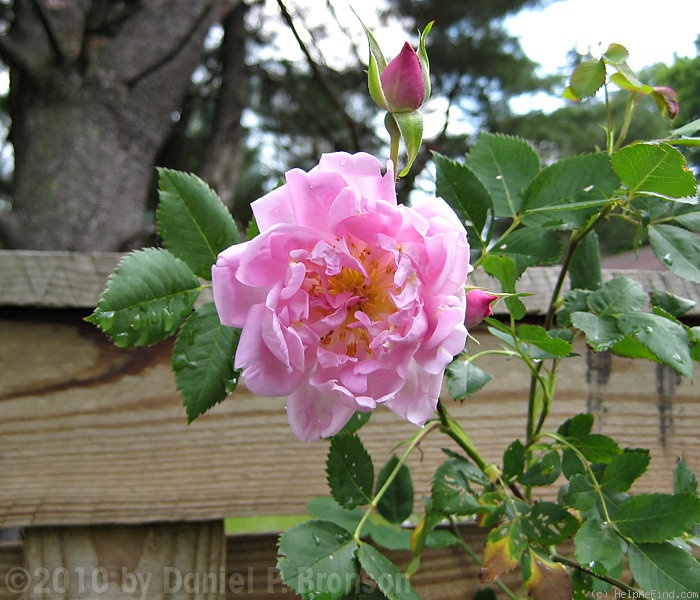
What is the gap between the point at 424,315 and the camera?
29 centimetres

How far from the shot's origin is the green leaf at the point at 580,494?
1.38 feet

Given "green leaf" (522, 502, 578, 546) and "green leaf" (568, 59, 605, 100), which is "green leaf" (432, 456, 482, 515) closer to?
"green leaf" (522, 502, 578, 546)

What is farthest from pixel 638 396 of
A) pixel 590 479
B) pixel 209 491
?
pixel 209 491

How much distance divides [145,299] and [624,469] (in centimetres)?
36

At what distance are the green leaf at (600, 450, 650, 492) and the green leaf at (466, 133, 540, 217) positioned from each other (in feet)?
0.66

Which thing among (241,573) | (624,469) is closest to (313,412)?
(624,469)

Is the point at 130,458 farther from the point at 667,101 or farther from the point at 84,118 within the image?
the point at 84,118

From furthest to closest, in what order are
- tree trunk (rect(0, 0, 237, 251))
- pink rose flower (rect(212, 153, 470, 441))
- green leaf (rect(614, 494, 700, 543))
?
tree trunk (rect(0, 0, 237, 251)) → green leaf (rect(614, 494, 700, 543)) → pink rose flower (rect(212, 153, 470, 441))

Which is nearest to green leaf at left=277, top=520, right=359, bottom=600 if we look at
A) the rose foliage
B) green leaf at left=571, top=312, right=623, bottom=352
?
the rose foliage

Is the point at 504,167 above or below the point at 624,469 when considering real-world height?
above

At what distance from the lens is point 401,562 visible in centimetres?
63

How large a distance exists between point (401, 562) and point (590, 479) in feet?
0.85

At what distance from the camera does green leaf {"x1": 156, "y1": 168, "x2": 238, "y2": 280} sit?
15.9 inches

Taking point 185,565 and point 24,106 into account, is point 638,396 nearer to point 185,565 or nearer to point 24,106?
point 185,565
